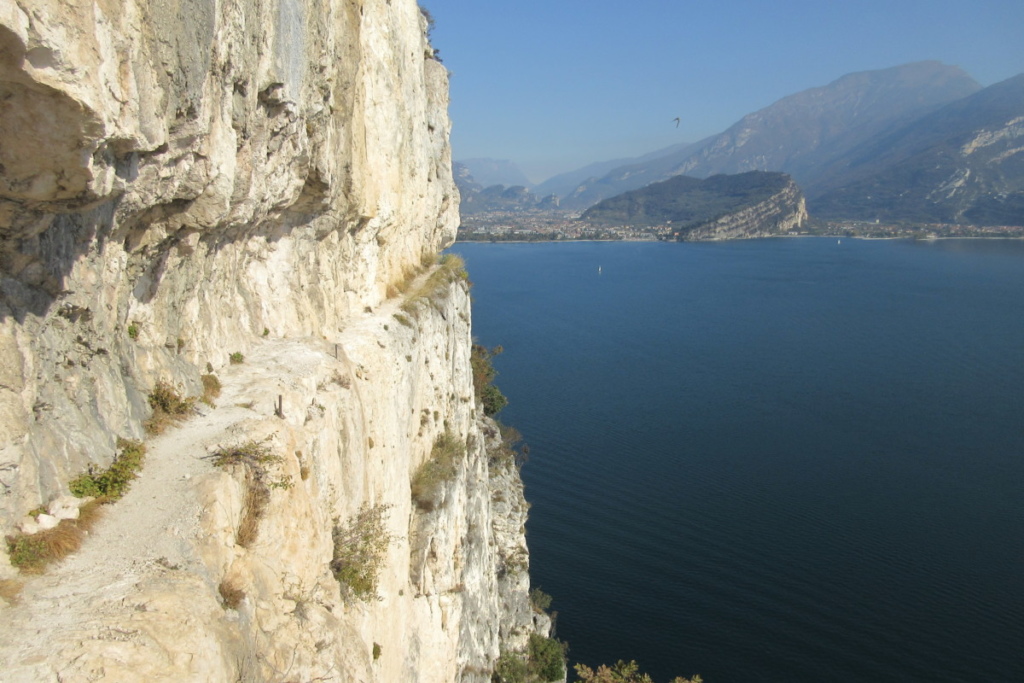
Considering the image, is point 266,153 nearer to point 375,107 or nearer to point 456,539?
point 375,107

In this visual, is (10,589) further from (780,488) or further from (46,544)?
(780,488)

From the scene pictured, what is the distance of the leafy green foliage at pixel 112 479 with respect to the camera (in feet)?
21.9

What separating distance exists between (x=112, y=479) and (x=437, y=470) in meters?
10.5

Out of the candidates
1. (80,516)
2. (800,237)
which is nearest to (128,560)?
(80,516)

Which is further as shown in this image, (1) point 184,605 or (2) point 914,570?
(2) point 914,570

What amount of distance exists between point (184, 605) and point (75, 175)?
3713mm

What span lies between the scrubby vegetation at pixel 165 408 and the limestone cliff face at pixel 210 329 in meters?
0.17

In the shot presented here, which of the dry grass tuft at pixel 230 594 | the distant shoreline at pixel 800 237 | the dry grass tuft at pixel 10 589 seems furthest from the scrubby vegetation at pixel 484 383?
the distant shoreline at pixel 800 237

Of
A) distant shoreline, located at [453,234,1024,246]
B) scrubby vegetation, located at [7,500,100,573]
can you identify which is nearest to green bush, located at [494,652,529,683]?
scrubby vegetation, located at [7,500,100,573]

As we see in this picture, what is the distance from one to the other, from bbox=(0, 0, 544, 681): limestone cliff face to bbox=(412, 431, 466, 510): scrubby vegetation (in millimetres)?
332

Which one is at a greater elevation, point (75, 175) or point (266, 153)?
point (266, 153)

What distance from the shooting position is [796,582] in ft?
92.8

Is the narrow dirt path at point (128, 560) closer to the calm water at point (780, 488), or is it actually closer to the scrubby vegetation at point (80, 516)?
the scrubby vegetation at point (80, 516)

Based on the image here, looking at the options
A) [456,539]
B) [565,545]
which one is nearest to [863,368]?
[565,545]
